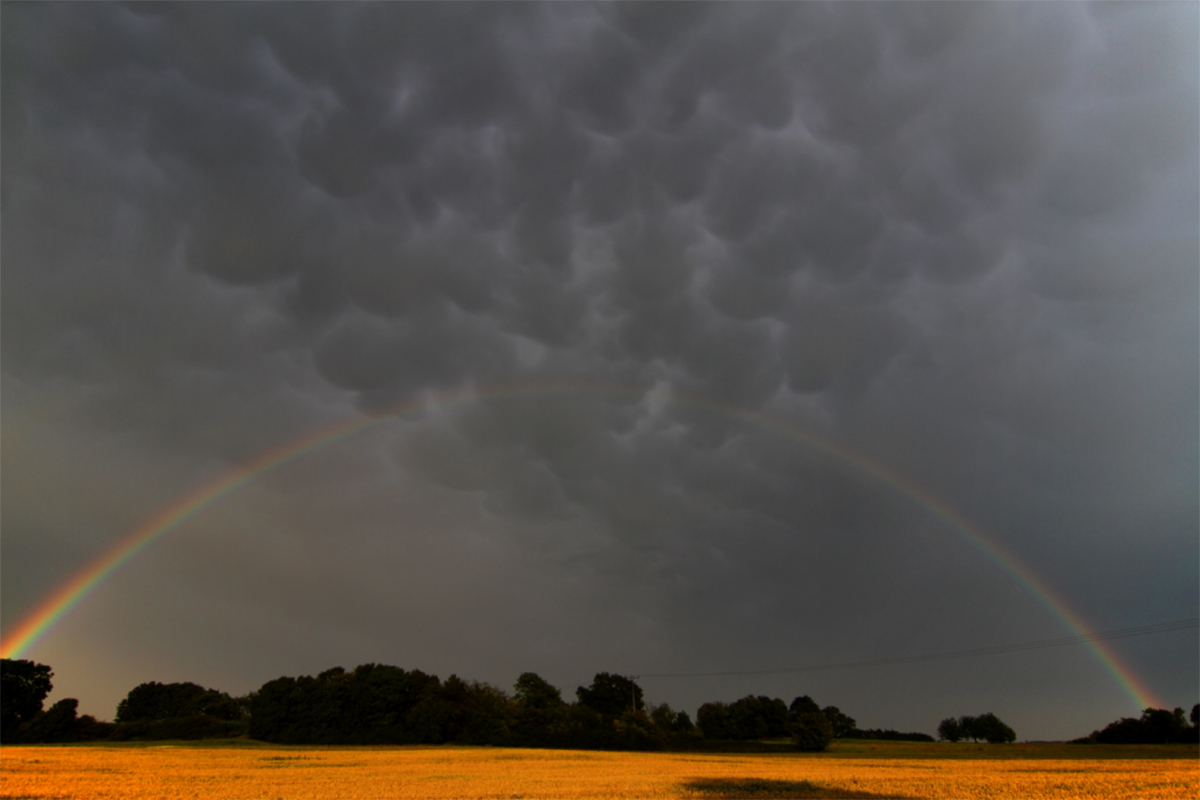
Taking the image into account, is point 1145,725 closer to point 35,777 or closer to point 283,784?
point 283,784

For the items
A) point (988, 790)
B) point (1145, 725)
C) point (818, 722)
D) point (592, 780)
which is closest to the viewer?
point (988, 790)

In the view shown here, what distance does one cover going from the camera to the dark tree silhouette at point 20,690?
→ 122062 mm

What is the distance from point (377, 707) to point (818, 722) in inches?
2618

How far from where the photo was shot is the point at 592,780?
143 ft

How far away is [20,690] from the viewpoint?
417 ft

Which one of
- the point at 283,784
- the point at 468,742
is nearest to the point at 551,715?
the point at 468,742

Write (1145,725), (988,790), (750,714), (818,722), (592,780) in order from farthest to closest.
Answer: (750,714), (1145,725), (818,722), (592,780), (988,790)

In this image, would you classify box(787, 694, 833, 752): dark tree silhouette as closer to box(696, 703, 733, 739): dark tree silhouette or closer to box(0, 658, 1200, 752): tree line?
box(0, 658, 1200, 752): tree line

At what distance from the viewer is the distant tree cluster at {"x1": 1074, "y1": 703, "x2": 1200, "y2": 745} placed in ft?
404

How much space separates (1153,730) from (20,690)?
194m

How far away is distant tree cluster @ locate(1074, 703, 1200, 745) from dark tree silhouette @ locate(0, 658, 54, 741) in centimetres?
17979

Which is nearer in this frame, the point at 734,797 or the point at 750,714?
the point at 734,797

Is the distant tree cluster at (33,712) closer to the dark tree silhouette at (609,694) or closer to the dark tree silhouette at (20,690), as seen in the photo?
the dark tree silhouette at (20,690)

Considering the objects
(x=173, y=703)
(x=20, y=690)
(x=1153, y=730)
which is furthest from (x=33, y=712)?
(x=1153, y=730)
